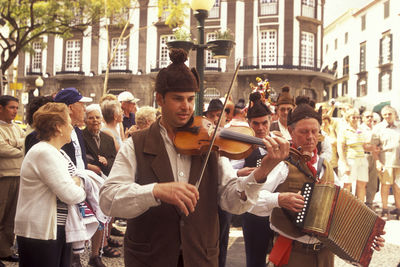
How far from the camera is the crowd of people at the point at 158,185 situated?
2.05 m

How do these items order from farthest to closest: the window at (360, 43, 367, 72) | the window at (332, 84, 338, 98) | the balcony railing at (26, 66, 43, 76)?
the window at (332, 84, 338, 98) → the window at (360, 43, 367, 72) → the balcony railing at (26, 66, 43, 76)

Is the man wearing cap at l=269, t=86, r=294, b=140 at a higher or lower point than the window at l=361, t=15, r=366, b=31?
lower

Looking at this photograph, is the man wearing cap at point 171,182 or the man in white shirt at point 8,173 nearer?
the man wearing cap at point 171,182

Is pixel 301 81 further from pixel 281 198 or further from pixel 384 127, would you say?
pixel 281 198

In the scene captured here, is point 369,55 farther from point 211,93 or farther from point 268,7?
point 211,93

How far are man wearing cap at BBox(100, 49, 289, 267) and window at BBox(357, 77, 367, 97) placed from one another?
131 feet

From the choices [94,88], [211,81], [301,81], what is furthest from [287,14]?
[94,88]

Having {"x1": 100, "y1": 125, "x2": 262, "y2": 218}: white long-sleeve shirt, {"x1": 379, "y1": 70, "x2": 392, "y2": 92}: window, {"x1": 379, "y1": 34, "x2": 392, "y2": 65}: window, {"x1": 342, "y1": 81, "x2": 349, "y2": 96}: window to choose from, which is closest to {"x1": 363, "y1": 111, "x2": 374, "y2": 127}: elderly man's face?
{"x1": 100, "y1": 125, "x2": 262, "y2": 218}: white long-sleeve shirt

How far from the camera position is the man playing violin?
9.37ft

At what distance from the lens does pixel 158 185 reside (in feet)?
6.16

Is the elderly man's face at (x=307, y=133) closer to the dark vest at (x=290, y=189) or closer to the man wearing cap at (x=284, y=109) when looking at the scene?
the dark vest at (x=290, y=189)

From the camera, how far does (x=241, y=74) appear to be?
28047 millimetres

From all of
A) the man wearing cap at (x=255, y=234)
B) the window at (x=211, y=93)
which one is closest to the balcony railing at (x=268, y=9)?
the window at (x=211, y=93)

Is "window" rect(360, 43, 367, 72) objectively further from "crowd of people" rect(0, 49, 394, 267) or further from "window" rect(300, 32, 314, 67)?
"crowd of people" rect(0, 49, 394, 267)
